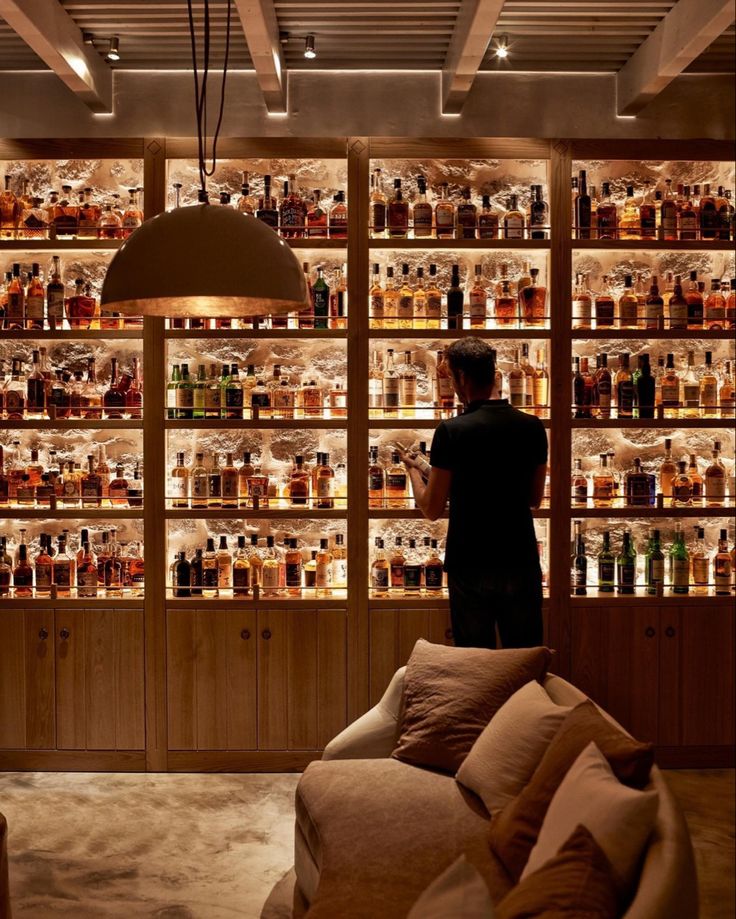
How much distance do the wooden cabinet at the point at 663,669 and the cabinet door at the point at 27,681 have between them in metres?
2.34

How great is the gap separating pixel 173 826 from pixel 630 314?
2911 millimetres

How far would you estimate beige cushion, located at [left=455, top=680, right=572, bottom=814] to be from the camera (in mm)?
2400

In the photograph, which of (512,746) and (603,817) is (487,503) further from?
(603,817)

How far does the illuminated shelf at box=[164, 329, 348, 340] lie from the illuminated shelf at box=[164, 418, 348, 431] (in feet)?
1.22

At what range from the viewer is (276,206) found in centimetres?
435

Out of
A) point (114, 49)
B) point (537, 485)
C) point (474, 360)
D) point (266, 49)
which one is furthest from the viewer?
point (114, 49)

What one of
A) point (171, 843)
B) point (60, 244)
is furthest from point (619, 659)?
point (60, 244)

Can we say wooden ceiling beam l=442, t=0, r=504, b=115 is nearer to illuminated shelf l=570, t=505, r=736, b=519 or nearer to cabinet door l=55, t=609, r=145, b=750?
illuminated shelf l=570, t=505, r=736, b=519

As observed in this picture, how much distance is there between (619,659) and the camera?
13.9 ft

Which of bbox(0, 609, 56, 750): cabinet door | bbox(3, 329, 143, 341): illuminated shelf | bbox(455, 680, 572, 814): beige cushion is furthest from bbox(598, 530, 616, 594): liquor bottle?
bbox(0, 609, 56, 750): cabinet door

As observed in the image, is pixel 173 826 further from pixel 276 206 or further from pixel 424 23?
pixel 424 23

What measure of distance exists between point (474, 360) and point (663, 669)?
182 centimetres

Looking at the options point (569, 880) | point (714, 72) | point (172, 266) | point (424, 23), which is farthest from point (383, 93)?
point (569, 880)

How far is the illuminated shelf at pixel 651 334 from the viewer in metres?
4.23
